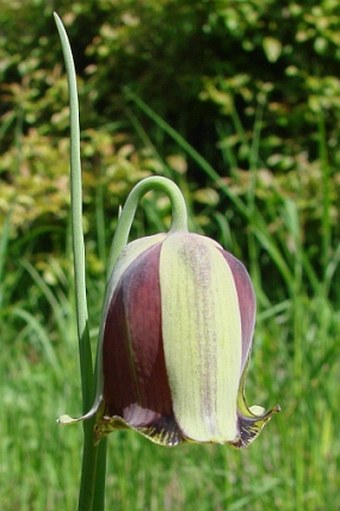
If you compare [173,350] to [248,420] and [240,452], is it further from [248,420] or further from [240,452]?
[240,452]

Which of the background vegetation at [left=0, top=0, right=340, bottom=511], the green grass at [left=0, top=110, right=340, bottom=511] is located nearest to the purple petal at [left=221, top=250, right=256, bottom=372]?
the green grass at [left=0, top=110, right=340, bottom=511]

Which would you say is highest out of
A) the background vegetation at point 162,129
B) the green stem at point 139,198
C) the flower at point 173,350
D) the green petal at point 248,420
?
the green stem at point 139,198

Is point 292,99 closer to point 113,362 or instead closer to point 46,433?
point 46,433

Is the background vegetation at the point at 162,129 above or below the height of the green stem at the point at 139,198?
below

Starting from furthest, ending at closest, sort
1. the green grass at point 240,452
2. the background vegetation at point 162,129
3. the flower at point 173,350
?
1. the background vegetation at point 162,129
2. the green grass at point 240,452
3. the flower at point 173,350

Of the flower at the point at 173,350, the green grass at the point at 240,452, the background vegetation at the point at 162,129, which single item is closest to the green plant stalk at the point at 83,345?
the flower at the point at 173,350

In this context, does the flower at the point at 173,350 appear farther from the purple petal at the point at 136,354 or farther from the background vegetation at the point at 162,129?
the background vegetation at the point at 162,129

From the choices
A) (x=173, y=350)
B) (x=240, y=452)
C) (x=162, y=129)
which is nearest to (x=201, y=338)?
(x=173, y=350)

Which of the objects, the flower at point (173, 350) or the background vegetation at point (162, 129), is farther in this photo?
the background vegetation at point (162, 129)
